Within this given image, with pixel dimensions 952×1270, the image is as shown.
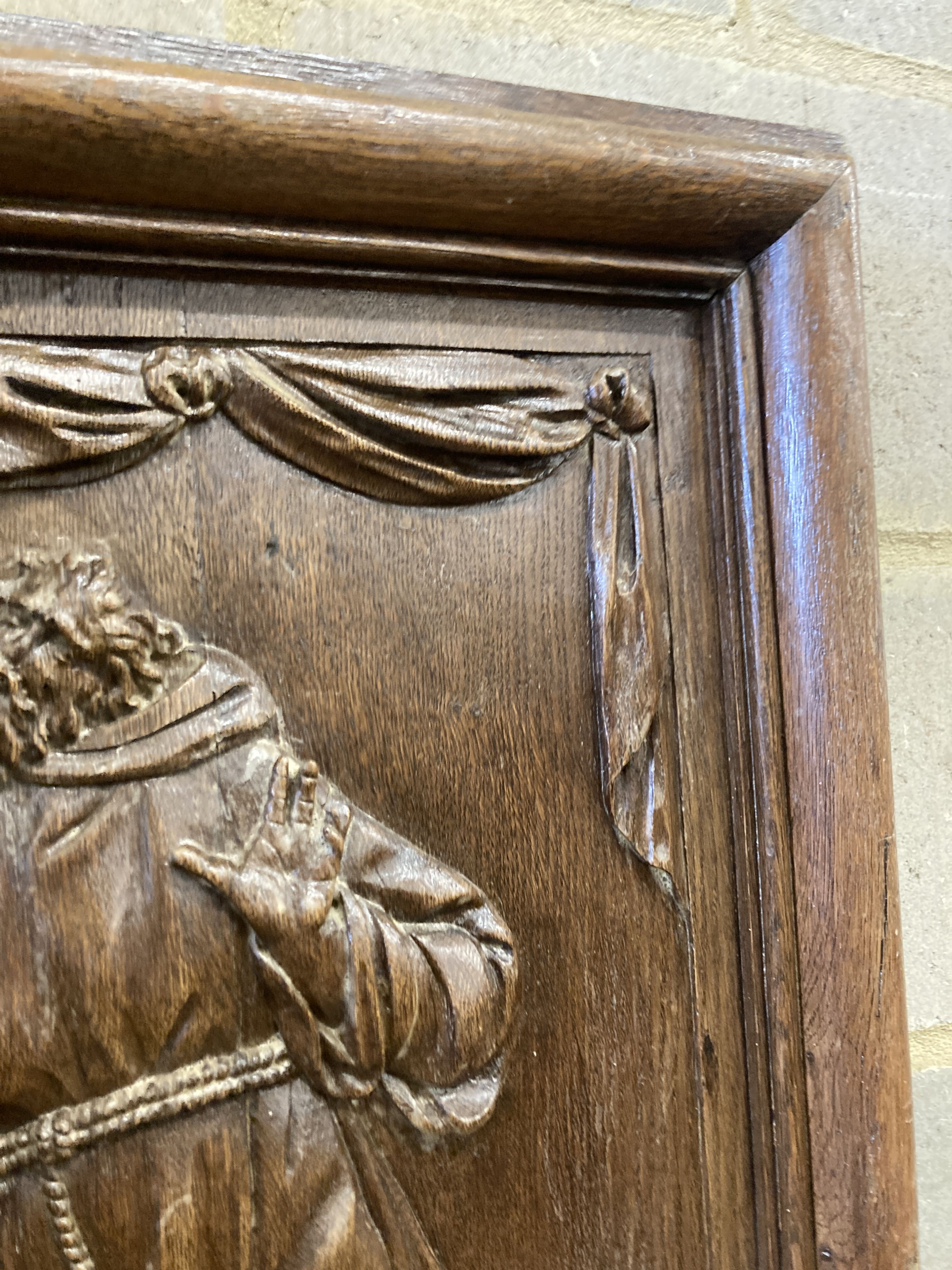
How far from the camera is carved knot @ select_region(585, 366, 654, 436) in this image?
59 centimetres

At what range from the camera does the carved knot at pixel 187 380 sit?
512 mm

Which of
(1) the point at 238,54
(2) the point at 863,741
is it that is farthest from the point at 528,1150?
(1) the point at 238,54

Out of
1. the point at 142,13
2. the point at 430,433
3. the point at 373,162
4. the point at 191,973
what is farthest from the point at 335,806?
the point at 142,13

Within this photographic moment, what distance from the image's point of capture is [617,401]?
23.3 inches

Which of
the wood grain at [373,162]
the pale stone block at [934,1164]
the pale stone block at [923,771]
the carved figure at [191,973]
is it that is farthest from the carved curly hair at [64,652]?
the pale stone block at [934,1164]

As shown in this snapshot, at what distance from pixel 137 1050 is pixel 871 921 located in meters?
0.42

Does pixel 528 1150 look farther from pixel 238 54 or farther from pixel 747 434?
pixel 238 54

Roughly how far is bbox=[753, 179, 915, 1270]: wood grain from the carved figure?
212mm

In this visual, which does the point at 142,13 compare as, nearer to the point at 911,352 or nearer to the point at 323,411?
the point at 323,411

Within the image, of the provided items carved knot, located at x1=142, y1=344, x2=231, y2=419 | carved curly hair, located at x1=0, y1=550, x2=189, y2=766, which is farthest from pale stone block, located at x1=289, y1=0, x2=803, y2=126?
carved curly hair, located at x1=0, y1=550, x2=189, y2=766

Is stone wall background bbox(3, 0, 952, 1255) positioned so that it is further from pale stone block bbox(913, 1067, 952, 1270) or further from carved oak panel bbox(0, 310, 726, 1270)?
carved oak panel bbox(0, 310, 726, 1270)

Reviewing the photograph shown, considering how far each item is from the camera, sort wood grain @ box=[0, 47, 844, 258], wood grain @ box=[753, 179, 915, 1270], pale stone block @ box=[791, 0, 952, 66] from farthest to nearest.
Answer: pale stone block @ box=[791, 0, 952, 66], wood grain @ box=[753, 179, 915, 1270], wood grain @ box=[0, 47, 844, 258]

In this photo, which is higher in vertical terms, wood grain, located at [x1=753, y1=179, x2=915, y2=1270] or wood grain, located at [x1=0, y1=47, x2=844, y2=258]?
wood grain, located at [x1=0, y1=47, x2=844, y2=258]

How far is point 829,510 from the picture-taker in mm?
585
